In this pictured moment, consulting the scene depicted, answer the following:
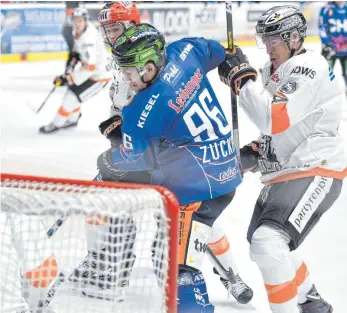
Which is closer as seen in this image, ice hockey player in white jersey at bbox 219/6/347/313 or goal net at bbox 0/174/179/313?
goal net at bbox 0/174/179/313

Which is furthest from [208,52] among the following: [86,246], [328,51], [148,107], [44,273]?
[328,51]

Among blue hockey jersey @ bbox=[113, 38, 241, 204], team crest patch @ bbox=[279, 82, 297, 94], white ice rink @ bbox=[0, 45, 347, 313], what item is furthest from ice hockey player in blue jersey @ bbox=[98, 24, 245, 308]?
white ice rink @ bbox=[0, 45, 347, 313]

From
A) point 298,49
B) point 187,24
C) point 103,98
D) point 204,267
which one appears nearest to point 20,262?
point 298,49

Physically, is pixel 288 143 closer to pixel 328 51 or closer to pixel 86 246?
pixel 86 246

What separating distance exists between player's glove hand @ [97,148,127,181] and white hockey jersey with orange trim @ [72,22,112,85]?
380cm

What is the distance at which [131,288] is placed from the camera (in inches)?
91.3

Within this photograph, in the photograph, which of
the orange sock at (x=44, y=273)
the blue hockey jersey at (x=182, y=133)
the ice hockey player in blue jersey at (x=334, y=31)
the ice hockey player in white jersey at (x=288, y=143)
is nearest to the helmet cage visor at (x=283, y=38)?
the ice hockey player in white jersey at (x=288, y=143)

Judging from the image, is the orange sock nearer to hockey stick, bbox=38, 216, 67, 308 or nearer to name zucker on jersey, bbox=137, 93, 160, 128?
hockey stick, bbox=38, 216, 67, 308

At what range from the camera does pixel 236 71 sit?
2.66 m

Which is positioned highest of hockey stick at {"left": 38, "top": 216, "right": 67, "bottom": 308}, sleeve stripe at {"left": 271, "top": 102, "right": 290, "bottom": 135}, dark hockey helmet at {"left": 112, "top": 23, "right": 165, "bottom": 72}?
dark hockey helmet at {"left": 112, "top": 23, "right": 165, "bottom": 72}

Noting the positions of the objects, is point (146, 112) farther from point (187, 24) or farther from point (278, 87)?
point (187, 24)

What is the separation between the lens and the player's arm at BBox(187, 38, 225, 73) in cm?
264

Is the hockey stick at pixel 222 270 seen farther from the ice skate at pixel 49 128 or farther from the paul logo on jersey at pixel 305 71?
the ice skate at pixel 49 128

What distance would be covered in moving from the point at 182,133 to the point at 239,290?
962 mm
